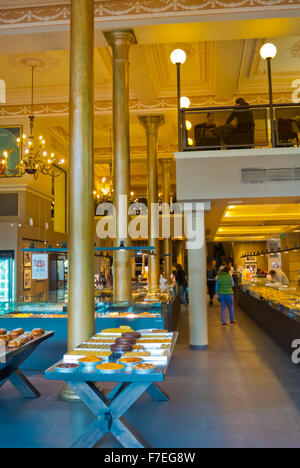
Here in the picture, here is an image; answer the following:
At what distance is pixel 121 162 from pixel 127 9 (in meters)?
2.68

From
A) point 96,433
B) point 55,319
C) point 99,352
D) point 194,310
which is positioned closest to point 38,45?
point 55,319

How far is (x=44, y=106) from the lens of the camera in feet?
38.8

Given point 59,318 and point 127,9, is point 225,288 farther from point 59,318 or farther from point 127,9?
point 127,9

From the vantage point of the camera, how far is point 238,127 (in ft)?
23.6

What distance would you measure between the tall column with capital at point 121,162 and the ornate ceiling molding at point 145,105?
11.1ft

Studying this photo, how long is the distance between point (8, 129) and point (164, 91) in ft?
16.3

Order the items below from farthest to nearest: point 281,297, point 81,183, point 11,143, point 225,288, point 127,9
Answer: point 11,143, point 225,288, point 281,297, point 127,9, point 81,183

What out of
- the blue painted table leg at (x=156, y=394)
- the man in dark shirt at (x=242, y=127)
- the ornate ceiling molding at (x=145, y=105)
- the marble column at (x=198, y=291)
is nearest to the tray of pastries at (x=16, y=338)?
the blue painted table leg at (x=156, y=394)

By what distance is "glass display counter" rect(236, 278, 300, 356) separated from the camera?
22.4 ft

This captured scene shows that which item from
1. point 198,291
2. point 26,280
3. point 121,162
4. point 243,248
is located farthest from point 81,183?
point 243,248

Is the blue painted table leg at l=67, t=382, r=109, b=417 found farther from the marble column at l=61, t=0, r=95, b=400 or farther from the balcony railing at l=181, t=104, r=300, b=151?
the balcony railing at l=181, t=104, r=300, b=151

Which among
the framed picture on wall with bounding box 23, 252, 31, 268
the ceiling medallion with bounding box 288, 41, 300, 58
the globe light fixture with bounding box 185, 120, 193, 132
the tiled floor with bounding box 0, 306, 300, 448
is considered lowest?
the tiled floor with bounding box 0, 306, 300, 448

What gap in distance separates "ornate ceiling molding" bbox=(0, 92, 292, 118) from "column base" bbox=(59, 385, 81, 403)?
856cm

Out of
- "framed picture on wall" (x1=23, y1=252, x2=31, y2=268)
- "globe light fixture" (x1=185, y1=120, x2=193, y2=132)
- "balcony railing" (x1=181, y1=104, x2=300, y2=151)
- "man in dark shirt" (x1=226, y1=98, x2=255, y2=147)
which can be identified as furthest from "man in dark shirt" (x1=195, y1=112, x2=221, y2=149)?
"framed picture on wall" (x1=23, y1=252, x2=31, y2=268)
